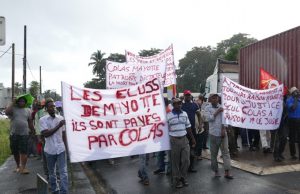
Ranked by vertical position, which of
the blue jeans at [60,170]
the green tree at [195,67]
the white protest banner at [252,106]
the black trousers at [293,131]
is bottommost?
the blue jeans at [60,170]

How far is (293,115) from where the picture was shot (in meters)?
8.91

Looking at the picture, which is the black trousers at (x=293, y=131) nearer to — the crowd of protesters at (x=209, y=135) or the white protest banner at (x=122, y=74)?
the crowd of protesters at (x=209, y=135)

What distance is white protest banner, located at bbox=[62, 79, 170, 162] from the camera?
235 inches

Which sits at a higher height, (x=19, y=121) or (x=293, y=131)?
(x=19, y=121)

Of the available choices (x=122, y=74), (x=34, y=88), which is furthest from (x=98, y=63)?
(x=122, y=74)

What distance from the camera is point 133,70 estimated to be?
505 inches

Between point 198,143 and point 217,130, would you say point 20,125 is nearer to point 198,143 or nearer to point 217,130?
point 198,143

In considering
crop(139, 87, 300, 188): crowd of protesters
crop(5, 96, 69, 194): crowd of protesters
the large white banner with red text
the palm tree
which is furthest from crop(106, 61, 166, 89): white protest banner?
the palm tree

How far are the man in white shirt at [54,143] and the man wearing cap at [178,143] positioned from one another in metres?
1.92

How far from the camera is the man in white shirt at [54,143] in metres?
6.10

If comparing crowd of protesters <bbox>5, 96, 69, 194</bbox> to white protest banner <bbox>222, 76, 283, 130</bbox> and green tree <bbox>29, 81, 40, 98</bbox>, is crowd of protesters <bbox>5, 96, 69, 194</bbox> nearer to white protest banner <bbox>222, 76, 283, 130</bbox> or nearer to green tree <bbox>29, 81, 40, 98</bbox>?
white protest banner <bbox>222, 76, 283, 130</bbox>

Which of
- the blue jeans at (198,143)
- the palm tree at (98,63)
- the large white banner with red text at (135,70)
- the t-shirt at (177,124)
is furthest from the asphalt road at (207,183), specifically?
the palm tree at (98,63)

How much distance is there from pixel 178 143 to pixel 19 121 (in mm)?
3709

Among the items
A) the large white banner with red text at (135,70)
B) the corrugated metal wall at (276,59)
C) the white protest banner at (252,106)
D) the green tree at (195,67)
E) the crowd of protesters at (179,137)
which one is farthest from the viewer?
the green tree at (195,67)
